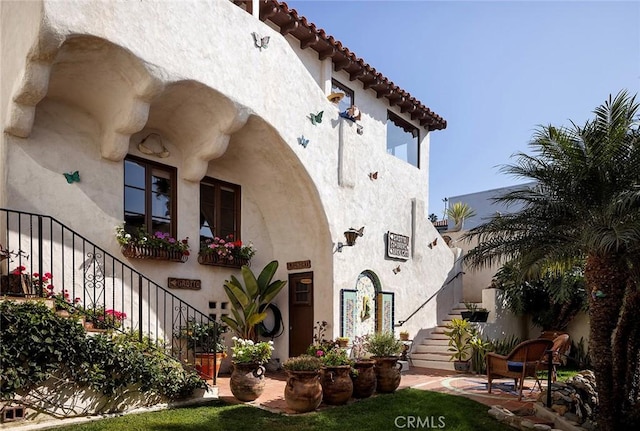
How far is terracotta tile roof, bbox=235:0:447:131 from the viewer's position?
11.2 metres

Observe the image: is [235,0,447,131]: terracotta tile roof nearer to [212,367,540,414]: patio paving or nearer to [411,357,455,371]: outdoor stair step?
[411,357,455,371]: outdoor stair step

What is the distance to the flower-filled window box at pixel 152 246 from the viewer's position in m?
8.73

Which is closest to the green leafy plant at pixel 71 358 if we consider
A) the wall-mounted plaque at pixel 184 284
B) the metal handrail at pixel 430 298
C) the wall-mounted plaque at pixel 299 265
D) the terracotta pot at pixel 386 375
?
the wall-mounted plaque at pixel 184 284

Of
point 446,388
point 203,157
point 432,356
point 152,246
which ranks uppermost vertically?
point 203,157

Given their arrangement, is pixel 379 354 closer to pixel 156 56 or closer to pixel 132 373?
pixel 132 373

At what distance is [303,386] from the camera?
740 cm

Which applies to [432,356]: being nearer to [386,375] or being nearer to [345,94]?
[386,375]

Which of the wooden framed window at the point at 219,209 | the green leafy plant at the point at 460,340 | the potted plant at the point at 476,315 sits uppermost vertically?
the wooden framed window at the point at 219,209

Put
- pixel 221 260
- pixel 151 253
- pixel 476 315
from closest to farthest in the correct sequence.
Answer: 1. pixel 151 253
2. pixel 221 260
3. pixel 476 315

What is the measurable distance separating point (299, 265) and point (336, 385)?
3911 mm

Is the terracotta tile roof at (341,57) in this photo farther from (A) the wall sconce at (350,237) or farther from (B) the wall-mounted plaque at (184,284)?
(B) the wall-mounted plaque at (184,284)

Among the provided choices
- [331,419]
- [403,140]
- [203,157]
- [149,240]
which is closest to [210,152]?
[203,157]

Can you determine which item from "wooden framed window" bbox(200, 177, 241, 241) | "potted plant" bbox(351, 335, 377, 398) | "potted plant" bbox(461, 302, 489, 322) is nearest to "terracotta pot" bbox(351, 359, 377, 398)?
"potted plant" bbox(351, 335, 377, 398)

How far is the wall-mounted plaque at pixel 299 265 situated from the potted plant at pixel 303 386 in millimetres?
3817
